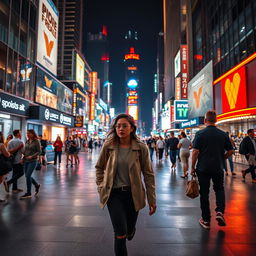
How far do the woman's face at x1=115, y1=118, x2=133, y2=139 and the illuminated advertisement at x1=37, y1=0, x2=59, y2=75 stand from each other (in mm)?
24406

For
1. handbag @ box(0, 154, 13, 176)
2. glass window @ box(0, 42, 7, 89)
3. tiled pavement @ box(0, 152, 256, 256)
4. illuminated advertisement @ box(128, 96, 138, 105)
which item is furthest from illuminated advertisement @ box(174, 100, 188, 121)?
illuminated advertisement @ box(128, 96, 138, 105)

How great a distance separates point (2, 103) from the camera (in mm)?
15820

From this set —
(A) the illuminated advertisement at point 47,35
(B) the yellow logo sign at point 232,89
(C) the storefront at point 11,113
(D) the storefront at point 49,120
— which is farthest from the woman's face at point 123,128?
(A) the illuminated advertisement at point 47,35

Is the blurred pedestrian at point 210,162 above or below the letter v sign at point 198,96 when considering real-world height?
below

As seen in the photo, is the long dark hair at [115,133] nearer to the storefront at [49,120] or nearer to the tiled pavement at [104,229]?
the tiled pavement at [104,229]

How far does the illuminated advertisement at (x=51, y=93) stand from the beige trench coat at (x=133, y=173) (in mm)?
24041

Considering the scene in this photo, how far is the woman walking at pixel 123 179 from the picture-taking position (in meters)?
2.27

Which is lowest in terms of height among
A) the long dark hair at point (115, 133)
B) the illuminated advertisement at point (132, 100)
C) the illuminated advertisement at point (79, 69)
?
the long dark hair at point (115, 133)

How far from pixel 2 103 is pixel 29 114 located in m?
4.88

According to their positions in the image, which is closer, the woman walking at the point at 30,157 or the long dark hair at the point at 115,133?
the long dark hair at the point at 115,133

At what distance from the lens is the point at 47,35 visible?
25609mm

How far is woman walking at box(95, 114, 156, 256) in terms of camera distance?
2.27 metres

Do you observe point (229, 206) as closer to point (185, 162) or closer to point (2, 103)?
point (185, 162)

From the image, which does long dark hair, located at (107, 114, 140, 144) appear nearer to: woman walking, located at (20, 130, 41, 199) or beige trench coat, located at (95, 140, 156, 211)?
beige trench coat, located at (95, 140, 156, 211)
